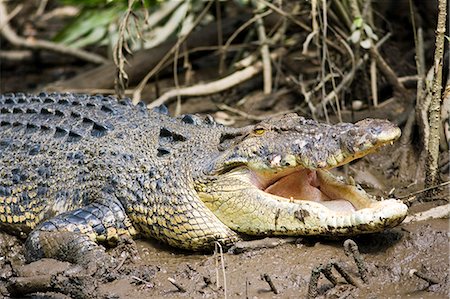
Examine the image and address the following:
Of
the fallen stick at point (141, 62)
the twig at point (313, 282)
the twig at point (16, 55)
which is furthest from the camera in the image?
the twig at point (16, 55)

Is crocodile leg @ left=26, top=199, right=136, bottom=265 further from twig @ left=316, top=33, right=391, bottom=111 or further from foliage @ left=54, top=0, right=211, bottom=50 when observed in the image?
foliage @ left=54, top=0, right=211, bottom=50

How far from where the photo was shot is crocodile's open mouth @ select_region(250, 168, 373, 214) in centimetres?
432

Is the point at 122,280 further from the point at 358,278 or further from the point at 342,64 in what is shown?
the point at 342,64

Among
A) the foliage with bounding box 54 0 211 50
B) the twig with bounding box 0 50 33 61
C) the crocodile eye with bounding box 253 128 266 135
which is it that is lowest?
the twig with bounding box 0 50 33 61

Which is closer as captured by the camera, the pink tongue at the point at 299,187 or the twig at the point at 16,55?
the pink tongue at the point at 299,187

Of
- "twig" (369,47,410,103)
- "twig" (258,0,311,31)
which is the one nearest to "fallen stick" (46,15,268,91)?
"twig" (258,0,311,31)

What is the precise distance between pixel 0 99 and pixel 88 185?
1529mm

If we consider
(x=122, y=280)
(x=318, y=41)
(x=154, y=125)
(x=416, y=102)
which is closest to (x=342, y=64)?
(x=318, y=41)

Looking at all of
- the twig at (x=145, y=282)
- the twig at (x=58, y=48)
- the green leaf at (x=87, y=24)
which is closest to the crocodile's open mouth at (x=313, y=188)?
the twig at (x=145, y=282)

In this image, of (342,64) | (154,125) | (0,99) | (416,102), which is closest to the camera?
(154,125)

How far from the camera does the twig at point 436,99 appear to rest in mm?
4625

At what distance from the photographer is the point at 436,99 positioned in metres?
4.68

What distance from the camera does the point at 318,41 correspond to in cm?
612

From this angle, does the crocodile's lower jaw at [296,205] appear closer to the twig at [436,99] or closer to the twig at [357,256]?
the twig at [357,256]
